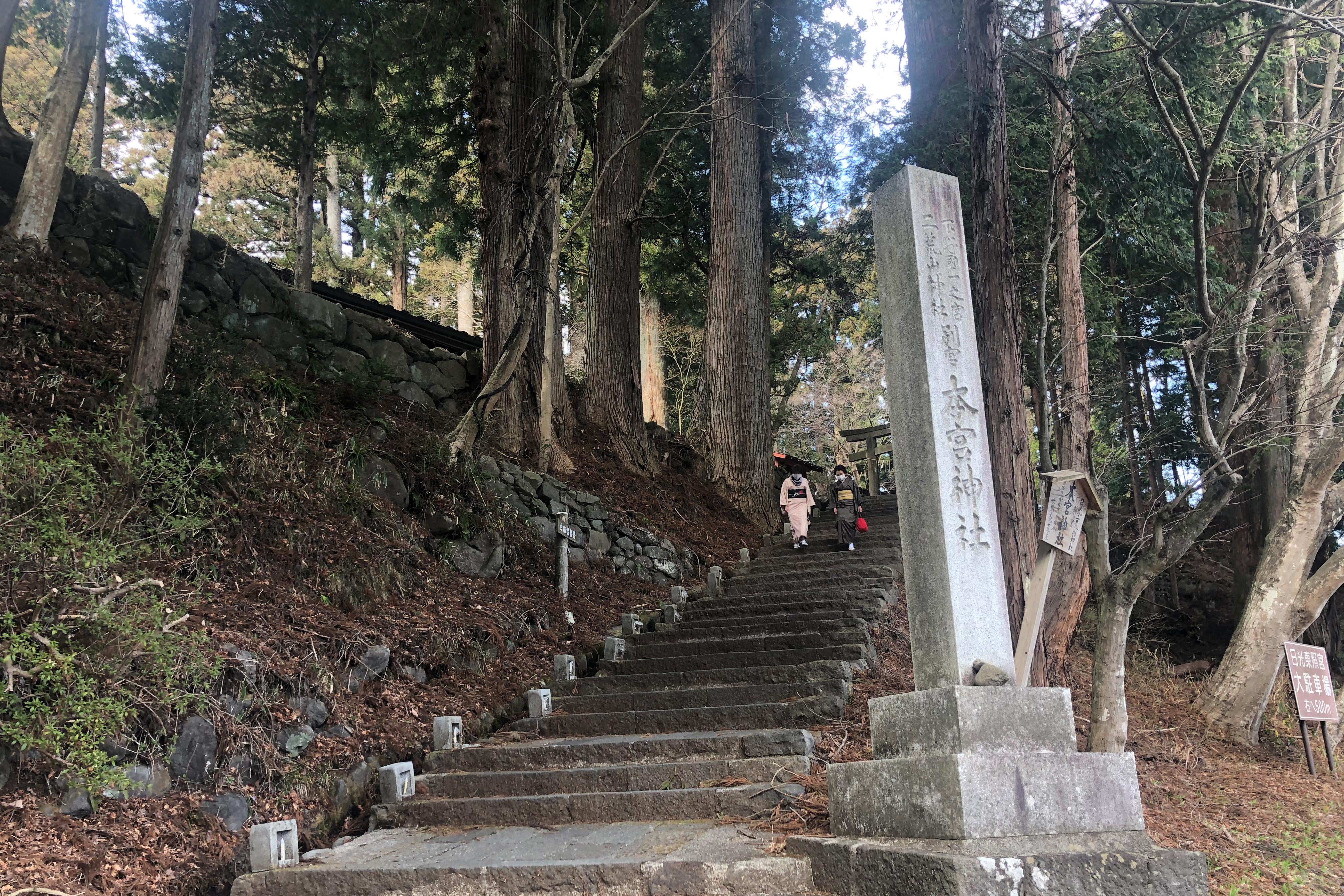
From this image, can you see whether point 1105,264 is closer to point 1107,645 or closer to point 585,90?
point 585,90

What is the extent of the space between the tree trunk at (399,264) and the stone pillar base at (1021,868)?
19620 millimetres

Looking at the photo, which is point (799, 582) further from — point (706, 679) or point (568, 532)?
point (706, 679)

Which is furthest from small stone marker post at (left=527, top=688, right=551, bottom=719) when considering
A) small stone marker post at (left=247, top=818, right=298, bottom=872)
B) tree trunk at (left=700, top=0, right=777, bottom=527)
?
tree trunk at (left=700, top=0, right=777, bottom=527)

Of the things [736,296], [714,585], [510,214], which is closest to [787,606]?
[714,585]

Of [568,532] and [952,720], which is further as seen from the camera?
[568,532]

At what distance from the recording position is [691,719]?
19.7 ft

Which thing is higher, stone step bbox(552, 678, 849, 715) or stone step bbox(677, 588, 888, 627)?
stone step bbox(677, 588, 888, 627)

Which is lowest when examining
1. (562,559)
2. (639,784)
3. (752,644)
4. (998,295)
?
(639,784)

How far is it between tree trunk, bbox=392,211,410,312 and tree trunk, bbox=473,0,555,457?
34.2 ft

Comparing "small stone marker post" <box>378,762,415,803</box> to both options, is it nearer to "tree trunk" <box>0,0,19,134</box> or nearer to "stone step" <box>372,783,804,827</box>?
"stone step" <box>372,783,804,827</box>

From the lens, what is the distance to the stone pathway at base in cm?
404

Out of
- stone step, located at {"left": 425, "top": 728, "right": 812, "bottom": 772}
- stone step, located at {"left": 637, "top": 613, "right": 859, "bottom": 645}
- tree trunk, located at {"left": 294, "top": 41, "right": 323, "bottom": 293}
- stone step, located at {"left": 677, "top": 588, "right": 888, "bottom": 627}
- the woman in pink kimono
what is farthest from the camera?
the woman in pink kimono

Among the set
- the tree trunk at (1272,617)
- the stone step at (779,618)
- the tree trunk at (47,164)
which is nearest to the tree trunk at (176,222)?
the tree trunk at (47,164)

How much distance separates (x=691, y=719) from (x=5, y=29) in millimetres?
9880
